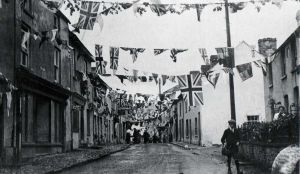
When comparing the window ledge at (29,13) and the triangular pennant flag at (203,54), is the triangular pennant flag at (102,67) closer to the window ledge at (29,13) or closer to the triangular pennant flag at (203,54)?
the window ledge at (29,13)

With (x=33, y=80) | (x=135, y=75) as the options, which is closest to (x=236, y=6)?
(x=135, y=75)

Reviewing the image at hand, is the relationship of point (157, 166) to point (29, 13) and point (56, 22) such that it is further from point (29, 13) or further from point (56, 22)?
point (56, 22)

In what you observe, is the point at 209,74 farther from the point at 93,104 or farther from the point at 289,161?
the point at 93,104

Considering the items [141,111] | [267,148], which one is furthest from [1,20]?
[141,111]

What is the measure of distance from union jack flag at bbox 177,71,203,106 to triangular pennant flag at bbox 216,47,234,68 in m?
1.85

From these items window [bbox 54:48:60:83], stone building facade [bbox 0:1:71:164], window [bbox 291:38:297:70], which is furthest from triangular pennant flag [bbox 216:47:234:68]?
window [bbox 54:48:60:83]

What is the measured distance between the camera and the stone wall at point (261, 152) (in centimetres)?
1185

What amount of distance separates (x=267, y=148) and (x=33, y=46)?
10475 mm

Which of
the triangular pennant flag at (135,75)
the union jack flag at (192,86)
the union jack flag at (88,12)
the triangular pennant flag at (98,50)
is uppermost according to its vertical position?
the union jack flag at (88,12)

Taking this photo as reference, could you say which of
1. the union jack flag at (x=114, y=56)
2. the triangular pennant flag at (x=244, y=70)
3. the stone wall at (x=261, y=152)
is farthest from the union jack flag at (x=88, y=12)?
the triangular pennant flag at (x=244, y=70)

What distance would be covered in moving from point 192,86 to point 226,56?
225 centimetres

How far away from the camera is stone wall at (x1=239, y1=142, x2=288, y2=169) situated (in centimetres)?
1185

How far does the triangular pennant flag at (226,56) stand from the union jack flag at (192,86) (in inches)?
73.0

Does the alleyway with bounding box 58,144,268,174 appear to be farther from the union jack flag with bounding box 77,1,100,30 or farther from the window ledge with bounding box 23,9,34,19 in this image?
the window ledge with bounding box 23,9,34,19
